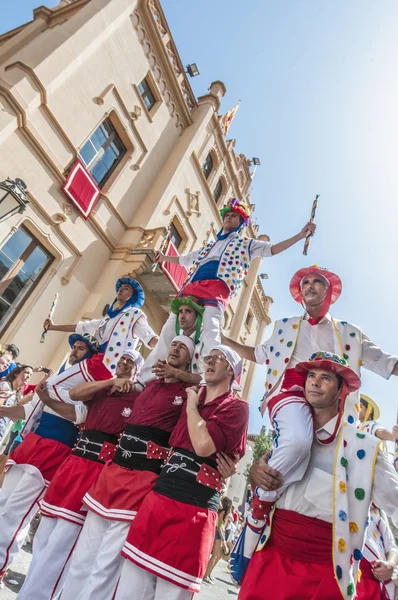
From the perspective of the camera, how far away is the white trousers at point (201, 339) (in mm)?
3467

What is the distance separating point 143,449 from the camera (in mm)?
2531

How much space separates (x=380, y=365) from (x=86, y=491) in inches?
95.3

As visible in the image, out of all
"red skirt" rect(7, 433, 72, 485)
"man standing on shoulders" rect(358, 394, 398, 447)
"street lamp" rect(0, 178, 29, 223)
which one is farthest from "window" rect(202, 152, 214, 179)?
"red skirt" rect(7, 433, 72, 485)

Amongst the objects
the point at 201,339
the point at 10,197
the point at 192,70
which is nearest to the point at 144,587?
the point at 201,339

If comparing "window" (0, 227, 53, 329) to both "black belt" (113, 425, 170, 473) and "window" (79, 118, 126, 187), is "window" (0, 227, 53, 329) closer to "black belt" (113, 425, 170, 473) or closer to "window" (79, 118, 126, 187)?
"window" (79, 118, 126, 187)

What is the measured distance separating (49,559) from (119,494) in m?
0.76

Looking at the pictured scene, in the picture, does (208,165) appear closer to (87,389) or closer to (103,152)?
(103,152)

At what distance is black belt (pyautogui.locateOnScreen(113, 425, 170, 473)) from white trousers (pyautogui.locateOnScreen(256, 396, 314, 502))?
2.51 ft

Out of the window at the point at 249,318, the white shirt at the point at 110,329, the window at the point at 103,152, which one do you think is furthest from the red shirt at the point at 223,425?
the window at the point at 249,318

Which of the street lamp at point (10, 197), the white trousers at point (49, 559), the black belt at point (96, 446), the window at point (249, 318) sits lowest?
the white trousers at point (49, 559)

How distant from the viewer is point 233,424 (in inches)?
94.2

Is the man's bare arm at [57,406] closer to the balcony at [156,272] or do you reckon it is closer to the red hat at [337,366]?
the red hat at [337,366]

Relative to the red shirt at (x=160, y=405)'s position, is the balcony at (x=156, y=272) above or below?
above

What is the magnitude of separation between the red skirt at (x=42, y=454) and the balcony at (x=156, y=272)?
264 inches
